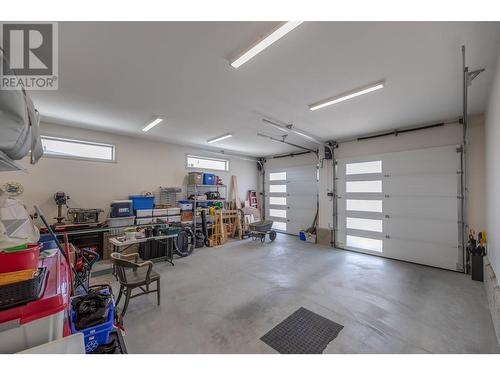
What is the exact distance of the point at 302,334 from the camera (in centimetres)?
219

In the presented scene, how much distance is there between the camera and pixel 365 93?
307 cm

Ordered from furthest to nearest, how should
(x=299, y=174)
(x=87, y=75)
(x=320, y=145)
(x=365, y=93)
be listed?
1. (x=299, y=174)
2. (x=320, y=145)
3. (x=365, y=93)
4. (x=87, y=75)

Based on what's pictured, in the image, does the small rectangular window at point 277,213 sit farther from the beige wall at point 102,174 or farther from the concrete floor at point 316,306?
the beige wall at point 102,174

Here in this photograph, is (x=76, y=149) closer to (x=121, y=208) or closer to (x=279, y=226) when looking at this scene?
(x=121, y=208)

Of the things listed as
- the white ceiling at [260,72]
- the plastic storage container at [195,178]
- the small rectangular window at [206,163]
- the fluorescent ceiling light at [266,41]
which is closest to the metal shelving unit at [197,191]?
the plastic storage container at [195,178]

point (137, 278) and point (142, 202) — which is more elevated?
point (142, 202)

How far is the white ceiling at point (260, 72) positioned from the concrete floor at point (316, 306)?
3107 mm

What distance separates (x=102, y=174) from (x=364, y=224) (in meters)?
6.92

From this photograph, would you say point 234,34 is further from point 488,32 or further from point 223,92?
point 488,32

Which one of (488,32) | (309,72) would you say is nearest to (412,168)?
(488,32)

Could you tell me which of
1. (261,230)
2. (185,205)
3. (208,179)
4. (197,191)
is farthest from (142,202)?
(261,230)

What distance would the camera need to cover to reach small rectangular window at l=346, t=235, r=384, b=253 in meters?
5.04

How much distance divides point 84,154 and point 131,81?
→ 3.19 meters

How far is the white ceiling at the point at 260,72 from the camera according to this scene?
1906 mm
